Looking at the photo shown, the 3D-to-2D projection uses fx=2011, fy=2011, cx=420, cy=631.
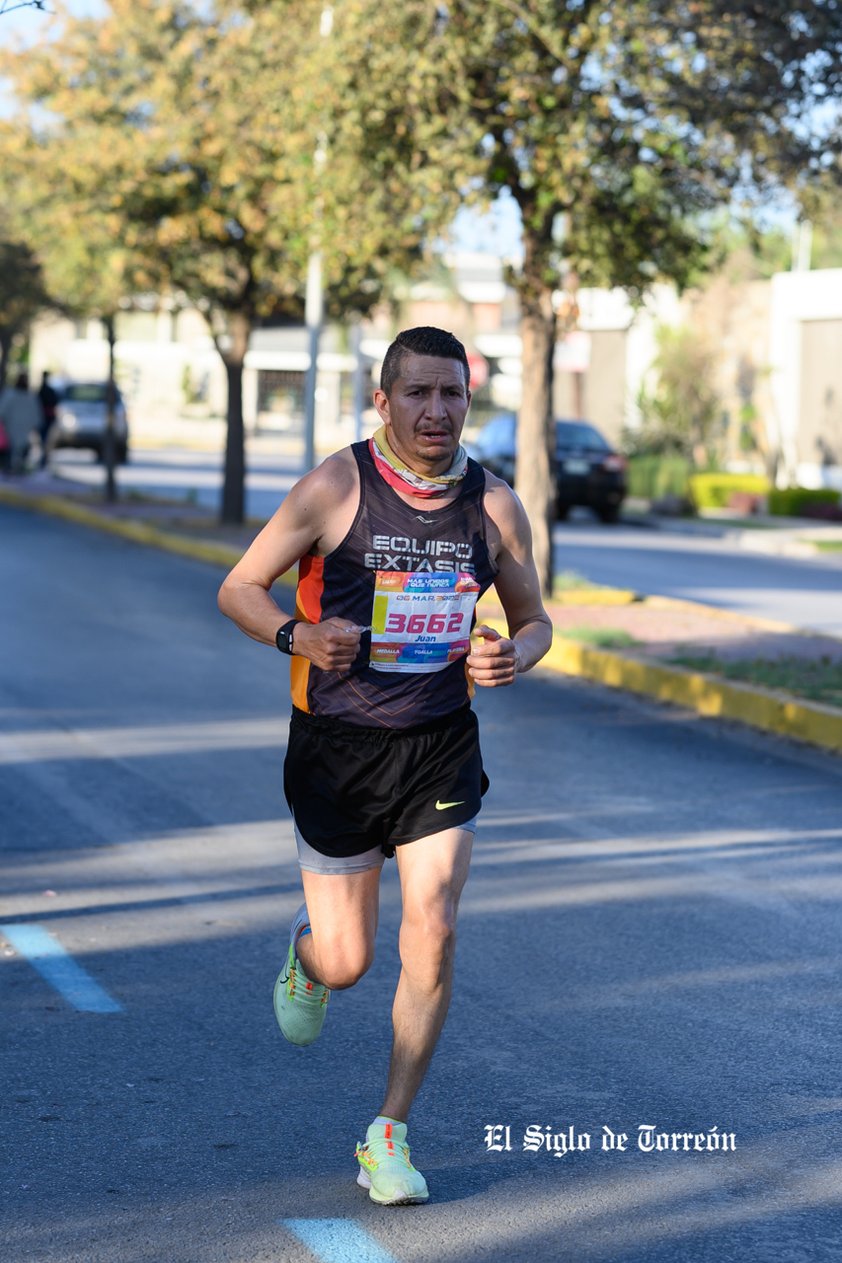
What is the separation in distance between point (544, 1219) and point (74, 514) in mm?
24578

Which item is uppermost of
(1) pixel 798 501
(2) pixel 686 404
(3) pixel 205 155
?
(3) pixel 205 155

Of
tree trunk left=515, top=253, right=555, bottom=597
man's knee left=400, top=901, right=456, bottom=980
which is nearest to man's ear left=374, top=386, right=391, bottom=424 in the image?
man's knee left=400, top=901, right=456, bottom=980

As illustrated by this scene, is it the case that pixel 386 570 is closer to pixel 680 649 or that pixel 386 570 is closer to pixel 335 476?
pixel 335 476

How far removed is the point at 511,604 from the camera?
4.76 meters

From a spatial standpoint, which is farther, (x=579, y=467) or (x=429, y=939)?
(x=579, y=467)

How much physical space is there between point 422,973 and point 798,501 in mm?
31356

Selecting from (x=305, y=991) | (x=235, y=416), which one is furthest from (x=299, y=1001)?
(x=235, y=416)

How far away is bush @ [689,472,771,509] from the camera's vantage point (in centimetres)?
3631

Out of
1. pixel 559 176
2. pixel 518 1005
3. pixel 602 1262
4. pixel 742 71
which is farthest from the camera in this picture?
pixel 559 176

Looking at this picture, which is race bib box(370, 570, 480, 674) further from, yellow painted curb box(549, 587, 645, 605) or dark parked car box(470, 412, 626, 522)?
dark parked car box(470, 412, 626, 522)

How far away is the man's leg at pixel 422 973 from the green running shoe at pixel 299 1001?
1.21ft

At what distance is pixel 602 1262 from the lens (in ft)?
13.1

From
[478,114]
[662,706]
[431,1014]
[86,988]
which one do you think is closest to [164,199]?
[478,114]

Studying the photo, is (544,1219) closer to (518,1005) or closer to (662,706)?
(518,1005)
